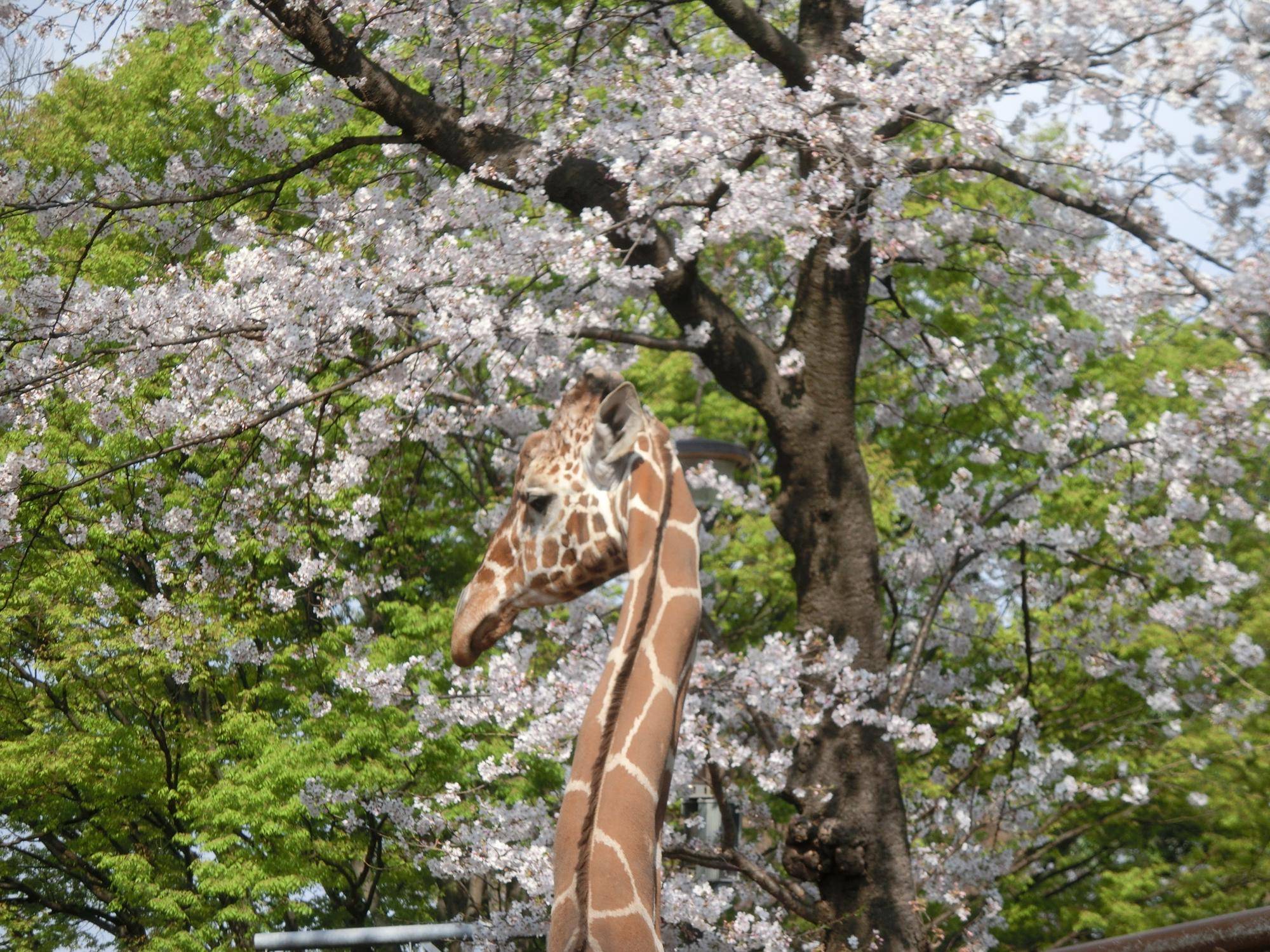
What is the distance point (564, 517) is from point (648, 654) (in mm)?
621

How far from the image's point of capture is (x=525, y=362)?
31.8 ft

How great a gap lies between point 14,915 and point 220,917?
14.4 feet

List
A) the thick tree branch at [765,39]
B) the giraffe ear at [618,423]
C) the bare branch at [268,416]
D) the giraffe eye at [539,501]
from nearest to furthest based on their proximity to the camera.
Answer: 1. the giraffe ear at [618,423]
2. the giraffe eye at [539,501]
3. the bare branch at [268,416]
4. the thick tree branch at [765,39]

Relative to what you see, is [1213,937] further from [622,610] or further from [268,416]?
[268,416]

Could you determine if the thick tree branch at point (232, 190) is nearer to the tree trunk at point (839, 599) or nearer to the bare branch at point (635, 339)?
the bare branch at point (635, 339)

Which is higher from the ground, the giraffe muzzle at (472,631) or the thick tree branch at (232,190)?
the thick tree branch at (232,190)

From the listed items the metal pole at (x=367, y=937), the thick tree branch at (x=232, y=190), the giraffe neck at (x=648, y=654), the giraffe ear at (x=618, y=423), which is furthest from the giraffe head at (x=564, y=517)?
the thick tree branch at (x=232, y=190)

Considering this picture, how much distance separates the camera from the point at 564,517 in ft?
14.3

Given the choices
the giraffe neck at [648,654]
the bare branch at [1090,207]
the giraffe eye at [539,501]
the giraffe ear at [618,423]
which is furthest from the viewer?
the bare branch at [1090,207]

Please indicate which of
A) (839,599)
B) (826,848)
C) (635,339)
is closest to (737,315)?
(635,339)

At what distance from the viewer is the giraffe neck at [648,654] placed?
372cm

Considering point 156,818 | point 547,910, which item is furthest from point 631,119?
point 156,818

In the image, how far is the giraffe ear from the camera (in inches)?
160

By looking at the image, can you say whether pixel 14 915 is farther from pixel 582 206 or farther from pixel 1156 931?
pixel 1156 931
